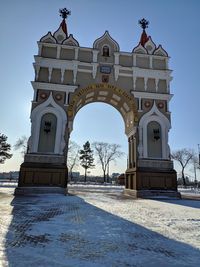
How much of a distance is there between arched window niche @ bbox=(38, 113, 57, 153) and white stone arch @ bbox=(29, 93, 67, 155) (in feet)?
0.81

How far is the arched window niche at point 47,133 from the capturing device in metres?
17.4

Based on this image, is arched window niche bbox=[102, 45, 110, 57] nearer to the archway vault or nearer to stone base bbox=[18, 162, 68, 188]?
the archway vault

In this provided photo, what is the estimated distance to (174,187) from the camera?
17.6 metres

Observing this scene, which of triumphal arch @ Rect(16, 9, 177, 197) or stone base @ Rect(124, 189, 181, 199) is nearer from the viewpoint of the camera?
stone base @ Rect(124, 189, 181, 199)

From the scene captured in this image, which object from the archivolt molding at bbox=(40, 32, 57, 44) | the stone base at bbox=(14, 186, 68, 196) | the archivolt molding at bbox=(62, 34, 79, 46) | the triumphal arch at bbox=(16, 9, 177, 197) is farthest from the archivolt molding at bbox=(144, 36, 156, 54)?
the stone base at bbox=(14, 186, 68, 196)

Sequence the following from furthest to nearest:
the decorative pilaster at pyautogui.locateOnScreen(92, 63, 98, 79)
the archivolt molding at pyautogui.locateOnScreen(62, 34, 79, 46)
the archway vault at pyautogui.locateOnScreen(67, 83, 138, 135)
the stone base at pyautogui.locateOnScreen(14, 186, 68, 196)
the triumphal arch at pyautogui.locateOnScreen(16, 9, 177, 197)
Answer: the archivolt molding at pyautogui.locateOnScreen(62, 34, 79, 46) < the decorative pilaster at pyautogui.locateOnScreen(92, 63, 98, 79) < the archway vault at pyautogui.locateOnScreen(67, 83, 138, 135) < the triumphal arch at pyautogui.locateOnScreen(16, 9, 177, 197) < the stone base at pyautogui.locateOnScreen(14, 186, 68, 196)

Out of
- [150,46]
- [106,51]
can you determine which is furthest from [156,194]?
[150,46]

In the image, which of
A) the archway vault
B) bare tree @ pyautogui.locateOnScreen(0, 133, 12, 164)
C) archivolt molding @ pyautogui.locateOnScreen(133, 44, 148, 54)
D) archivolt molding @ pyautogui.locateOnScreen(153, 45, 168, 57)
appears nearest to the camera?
the archway vault

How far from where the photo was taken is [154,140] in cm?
1877

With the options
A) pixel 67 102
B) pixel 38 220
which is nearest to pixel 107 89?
pixel 67 102

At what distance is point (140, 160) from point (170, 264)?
47.9ft

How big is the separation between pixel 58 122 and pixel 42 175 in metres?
4.60

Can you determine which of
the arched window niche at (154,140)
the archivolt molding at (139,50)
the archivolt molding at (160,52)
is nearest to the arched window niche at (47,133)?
the arched window niche at (154,140)

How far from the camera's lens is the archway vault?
62.2 feet
